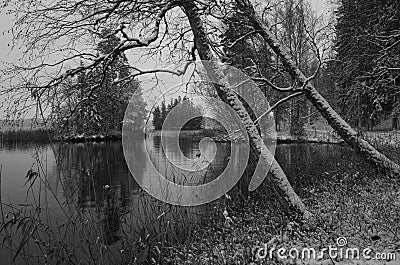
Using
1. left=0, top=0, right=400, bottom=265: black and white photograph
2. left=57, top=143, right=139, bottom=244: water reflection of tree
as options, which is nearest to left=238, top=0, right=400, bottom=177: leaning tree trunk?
left=0, top=0, right=400, bottom=265: black and white photograph

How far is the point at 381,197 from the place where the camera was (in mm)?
5277

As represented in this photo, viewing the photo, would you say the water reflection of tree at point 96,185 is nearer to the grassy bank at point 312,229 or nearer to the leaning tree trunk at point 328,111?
the grassy bank at point 312,229

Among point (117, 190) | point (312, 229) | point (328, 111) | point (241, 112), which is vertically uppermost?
point (328, 111)

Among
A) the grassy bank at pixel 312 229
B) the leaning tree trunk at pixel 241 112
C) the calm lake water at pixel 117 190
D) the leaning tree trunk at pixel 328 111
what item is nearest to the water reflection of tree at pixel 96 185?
the calm lake water at pixel 117 190

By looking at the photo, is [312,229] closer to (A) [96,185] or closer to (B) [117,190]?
(A) [96,185]

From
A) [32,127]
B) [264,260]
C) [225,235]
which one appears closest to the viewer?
[264,260]

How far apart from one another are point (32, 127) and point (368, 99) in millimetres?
23152

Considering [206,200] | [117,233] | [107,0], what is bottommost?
[117,233]

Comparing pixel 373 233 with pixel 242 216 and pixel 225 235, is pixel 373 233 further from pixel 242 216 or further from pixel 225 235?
pixel 242 216

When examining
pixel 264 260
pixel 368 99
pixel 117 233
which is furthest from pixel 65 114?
pixel 368 99

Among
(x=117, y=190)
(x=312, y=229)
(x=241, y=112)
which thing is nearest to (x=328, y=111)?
(x=241, y=112)

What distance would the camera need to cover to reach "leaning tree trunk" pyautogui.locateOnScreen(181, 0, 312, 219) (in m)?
4.96

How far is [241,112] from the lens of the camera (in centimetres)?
509

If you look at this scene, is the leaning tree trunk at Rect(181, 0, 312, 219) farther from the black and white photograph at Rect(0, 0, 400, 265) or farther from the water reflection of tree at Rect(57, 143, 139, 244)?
the water reflection of tree at Rect(57, 143, 139, 244)
